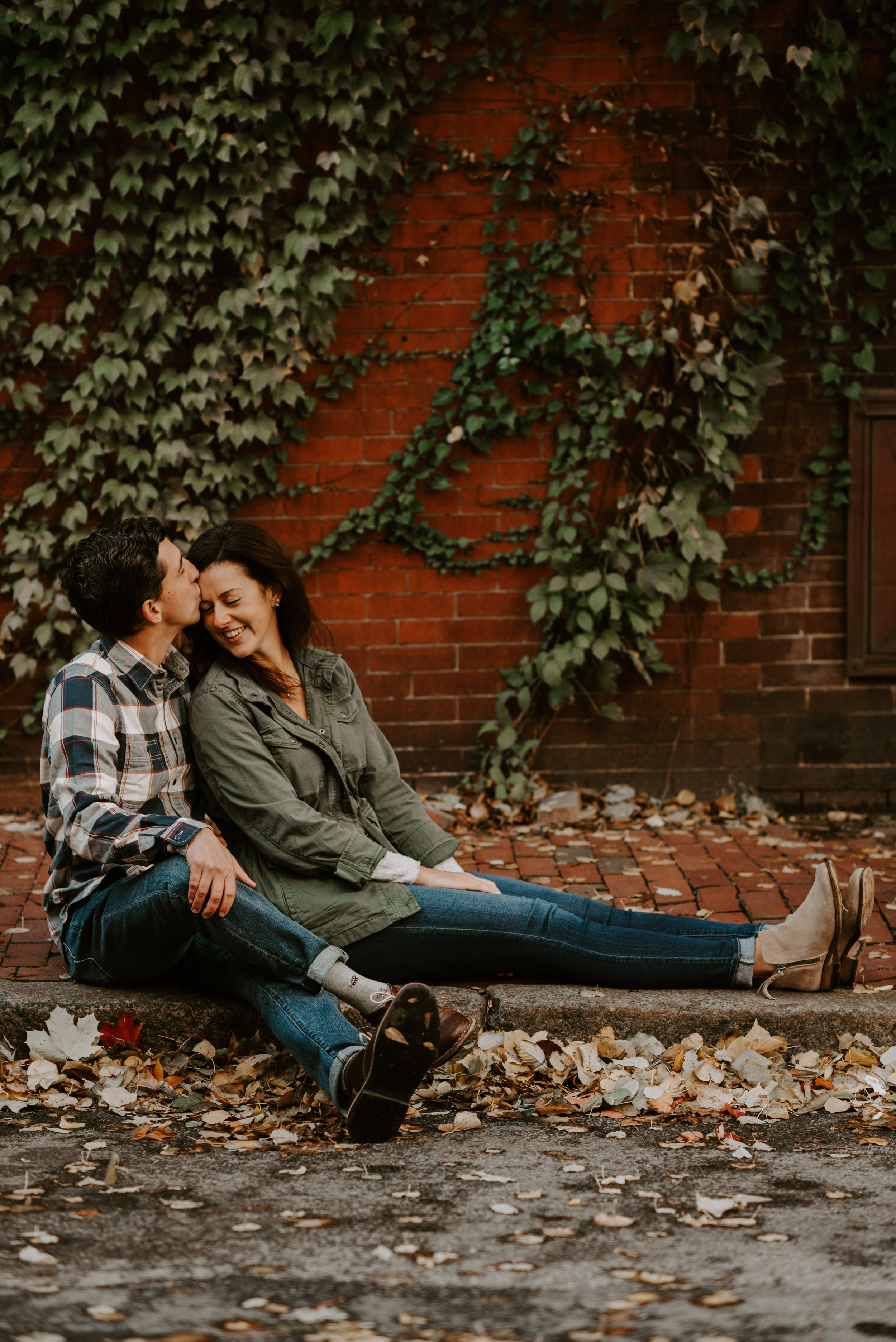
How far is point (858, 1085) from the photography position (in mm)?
3027

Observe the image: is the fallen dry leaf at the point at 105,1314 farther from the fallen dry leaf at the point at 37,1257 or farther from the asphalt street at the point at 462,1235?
the fallen dry leaf at the point at 37,1257

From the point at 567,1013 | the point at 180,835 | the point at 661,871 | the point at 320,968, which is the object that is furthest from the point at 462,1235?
the point at 661,871

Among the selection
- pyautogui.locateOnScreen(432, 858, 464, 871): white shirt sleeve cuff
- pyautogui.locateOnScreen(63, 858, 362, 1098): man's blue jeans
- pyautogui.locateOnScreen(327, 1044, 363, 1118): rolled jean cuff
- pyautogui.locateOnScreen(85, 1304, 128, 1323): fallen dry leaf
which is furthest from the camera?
pyautogui.locateOnScreen(432, 858, 464, 871): white shirt sleeve cuff

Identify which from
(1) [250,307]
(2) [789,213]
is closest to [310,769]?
(1) [250,307]

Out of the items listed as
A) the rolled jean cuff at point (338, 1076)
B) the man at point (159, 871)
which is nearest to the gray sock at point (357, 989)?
the man at point (159, 871)

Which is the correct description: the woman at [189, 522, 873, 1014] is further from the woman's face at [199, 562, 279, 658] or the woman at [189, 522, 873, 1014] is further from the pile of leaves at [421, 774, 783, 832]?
the pile of leaves at [421, 774, 783, 832]

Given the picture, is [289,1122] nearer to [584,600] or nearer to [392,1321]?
[392,1321]

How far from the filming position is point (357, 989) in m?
2.81

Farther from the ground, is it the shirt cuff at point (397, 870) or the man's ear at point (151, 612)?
the man's ear at point (151, 612)

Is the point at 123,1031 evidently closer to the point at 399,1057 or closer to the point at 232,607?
the point at 399,1057

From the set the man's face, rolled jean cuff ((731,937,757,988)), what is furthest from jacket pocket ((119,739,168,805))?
rolled jean cuff ((731,937,757,988))

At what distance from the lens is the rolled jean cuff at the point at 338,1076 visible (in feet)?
8.67

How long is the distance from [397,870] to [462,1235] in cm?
109

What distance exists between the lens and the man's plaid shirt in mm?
2904
